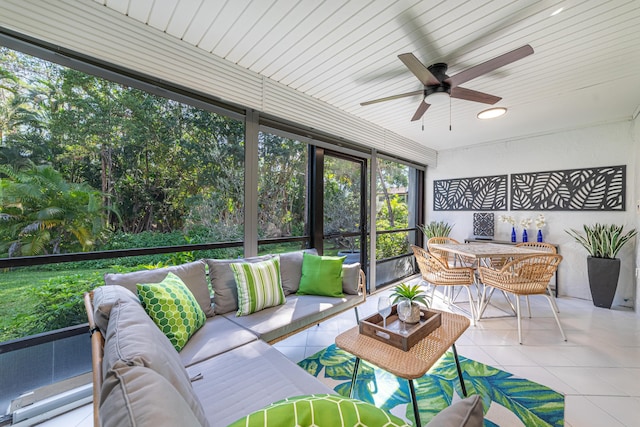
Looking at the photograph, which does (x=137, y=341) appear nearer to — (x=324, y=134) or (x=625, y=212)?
(x=324, y=134)

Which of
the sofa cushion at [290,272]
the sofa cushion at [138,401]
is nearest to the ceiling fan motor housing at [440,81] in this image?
the sofa cushion at [290,272]

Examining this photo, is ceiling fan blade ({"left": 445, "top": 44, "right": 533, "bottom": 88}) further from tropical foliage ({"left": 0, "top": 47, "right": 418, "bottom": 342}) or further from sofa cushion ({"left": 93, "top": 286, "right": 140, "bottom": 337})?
sofa cushion ({"left": 93, "top": 286, "right": 140, "bottom": 337})

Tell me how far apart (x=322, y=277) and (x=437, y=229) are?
10.4 feet

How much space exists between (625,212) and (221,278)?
509cm

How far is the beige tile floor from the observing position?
5.44 feet

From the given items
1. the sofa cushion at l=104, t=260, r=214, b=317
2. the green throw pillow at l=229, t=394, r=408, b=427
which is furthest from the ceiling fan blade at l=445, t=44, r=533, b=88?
the sofa cushion at l=104, t=260, r=214, b=317

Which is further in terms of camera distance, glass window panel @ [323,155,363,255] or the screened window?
glass window panel @ [323,155,363,255]

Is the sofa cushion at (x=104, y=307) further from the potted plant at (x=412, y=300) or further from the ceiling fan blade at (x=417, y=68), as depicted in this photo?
the ceiling fan blade at (x=417, y=68)

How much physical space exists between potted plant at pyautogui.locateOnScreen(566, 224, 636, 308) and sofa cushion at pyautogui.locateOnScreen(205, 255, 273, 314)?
4.52m

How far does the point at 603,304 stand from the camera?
3402mm

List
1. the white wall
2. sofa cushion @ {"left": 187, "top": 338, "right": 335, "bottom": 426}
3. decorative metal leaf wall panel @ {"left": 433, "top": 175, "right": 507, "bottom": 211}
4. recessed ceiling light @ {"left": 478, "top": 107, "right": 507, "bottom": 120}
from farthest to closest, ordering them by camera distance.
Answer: decorative metal leaf wall panel @ {"left": 433, "top": 175, "right": 507, "bottom": 211}, the white wall, recessed ceiling light @ {"left": 478, "top": 107, "right": 507, "bottom": 120}, sofa cushion @ {"left": 187, "top": 338, "right": 335, "bottom": 426}

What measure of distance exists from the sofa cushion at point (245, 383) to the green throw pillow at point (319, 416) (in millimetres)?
514

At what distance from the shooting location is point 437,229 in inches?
190

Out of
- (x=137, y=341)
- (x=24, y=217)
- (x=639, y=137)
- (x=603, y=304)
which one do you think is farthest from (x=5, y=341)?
(x=639, y=137)
